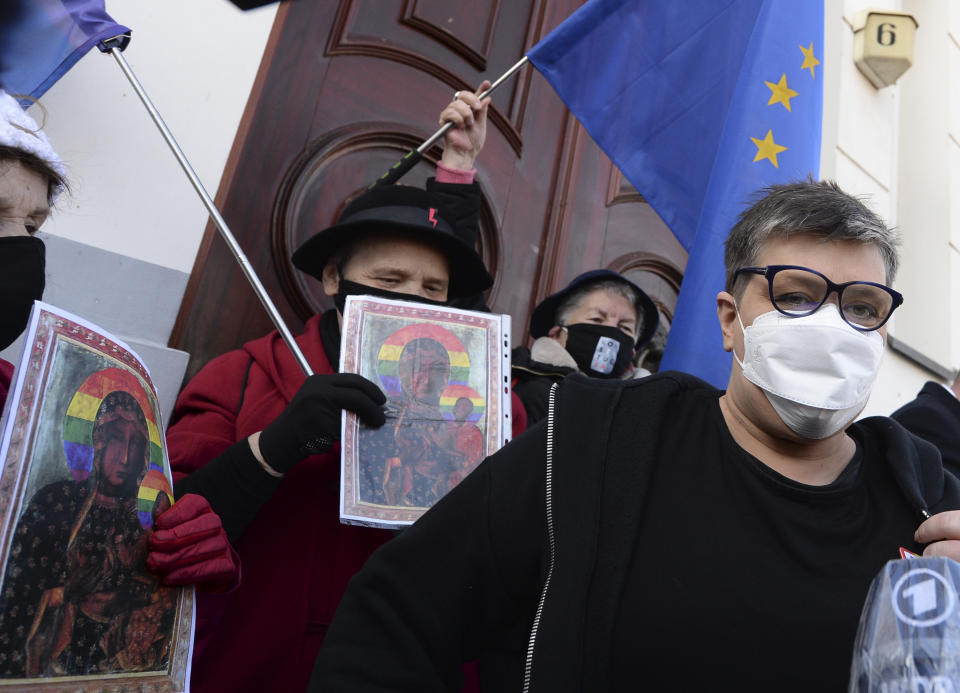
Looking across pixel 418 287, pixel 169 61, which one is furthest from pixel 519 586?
pixel 169 61

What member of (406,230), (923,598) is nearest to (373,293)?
(406,230)

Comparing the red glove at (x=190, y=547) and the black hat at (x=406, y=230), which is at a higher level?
the black hat at (x=406, y=230)

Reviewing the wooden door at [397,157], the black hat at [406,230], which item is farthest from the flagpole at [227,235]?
the wooden door at [397,157]

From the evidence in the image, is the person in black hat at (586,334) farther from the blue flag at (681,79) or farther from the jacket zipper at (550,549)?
the jacket zipper at (550,549)

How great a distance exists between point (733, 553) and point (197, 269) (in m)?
1.88

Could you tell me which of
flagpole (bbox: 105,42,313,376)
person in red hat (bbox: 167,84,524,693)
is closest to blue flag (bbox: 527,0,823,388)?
person in red hat (bbox: 167,84,524,693)

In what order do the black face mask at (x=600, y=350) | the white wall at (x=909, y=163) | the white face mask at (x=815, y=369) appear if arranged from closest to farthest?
the white face mask at (x=815, y=369), the black face mask at (x=600, y=350), the white wall at (x=909, y=163)

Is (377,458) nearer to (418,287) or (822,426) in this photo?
(418,287)

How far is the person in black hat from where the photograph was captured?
2.60m

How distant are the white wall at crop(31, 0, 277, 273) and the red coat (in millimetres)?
590

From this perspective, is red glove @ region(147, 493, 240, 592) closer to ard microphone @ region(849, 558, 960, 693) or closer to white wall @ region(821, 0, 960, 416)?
ard microphone @ region(849, 558, 960, 693)

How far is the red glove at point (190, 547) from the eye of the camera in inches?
54.8

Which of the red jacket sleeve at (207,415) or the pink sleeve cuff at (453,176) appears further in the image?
the pink sleeve cuff at (453,176)

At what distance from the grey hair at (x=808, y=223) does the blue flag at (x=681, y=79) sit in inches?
50.8
